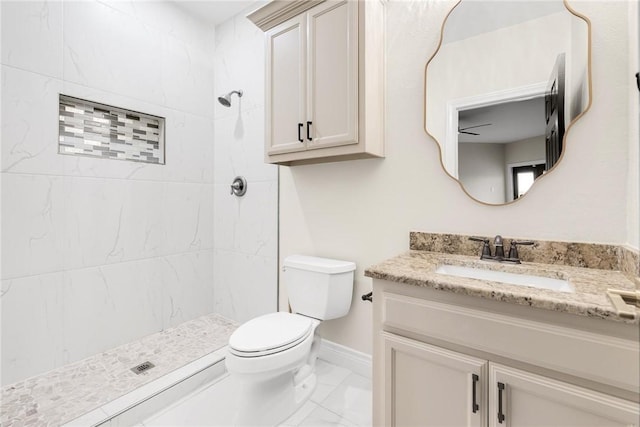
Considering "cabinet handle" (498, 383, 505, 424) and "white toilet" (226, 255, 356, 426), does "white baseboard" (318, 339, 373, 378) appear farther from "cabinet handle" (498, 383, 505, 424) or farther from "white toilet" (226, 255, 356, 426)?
"cabinet handle" (498, 383, 505, 424)

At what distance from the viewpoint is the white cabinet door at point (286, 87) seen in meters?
1.69

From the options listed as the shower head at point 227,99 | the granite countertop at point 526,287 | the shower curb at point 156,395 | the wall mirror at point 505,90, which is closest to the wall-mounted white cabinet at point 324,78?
the wall mirror at point 505,90

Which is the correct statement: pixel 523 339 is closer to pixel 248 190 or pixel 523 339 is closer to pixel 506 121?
pixel 506 121

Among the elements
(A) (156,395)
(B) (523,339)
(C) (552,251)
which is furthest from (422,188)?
(A) (156,395)

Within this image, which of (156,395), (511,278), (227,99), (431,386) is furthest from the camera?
(227,99)

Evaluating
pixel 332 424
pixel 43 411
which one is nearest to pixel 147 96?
pixel 43 411

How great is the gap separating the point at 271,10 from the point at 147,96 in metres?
1.15

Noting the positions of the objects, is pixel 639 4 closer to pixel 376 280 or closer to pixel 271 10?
pixel 376 280

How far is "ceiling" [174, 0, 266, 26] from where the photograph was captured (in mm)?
2312

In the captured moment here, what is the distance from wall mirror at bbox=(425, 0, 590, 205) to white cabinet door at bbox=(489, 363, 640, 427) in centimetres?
79

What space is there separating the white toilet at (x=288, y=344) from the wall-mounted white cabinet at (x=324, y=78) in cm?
69

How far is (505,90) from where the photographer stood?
4.46 feet

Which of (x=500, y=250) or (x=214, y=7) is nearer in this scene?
(x=500, y=250)

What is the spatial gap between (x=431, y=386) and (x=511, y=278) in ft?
1.77
